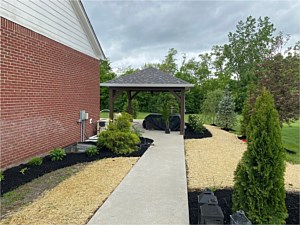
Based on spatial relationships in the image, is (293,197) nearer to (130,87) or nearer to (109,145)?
(109,145)

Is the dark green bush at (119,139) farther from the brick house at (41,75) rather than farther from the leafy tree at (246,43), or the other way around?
the leafy tree at (246,43)

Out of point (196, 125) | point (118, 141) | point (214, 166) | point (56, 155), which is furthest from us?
point (196, 125)

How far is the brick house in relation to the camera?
5.57m

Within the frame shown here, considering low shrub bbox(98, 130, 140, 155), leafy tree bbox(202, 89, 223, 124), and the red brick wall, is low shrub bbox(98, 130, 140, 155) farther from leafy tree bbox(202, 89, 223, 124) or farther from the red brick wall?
leafy tree bbox(202, 89, 223, 124)

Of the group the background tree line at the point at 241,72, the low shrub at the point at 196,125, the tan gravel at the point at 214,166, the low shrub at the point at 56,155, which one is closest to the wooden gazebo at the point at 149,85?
the low shrub at the point at 196,125

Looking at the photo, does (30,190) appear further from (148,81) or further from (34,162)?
(148,81)

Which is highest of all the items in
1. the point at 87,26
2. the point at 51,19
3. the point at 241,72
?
the point at 241,72

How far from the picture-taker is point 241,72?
122ft

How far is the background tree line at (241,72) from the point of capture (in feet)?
34.4

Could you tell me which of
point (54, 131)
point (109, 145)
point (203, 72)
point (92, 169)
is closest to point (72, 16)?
point (54, 131)

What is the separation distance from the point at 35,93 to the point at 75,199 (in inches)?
142

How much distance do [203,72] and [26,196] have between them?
29.7 meters

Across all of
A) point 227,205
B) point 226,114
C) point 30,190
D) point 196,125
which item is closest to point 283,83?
point 196,125

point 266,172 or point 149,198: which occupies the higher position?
point 266,172
